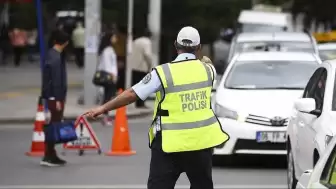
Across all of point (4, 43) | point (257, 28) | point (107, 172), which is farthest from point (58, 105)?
point (4, 43)

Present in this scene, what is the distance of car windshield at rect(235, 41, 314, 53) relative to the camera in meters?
19.4

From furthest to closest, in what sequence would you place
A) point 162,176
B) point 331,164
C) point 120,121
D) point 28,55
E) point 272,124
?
point 28,55 < point 120,121 < point 272,124 < point 162,176 < point 331,164

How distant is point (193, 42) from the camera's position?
7.45 meters

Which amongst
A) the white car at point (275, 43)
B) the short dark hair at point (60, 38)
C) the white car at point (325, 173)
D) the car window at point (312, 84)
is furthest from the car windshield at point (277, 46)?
the white car at point (325, 173)

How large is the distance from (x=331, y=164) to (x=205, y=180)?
170 centimetres

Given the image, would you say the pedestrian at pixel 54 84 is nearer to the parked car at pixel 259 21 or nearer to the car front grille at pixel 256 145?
the car front grille at pixel 256 145

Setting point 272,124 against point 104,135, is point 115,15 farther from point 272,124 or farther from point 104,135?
point 272,124

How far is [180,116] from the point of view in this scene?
7.29m

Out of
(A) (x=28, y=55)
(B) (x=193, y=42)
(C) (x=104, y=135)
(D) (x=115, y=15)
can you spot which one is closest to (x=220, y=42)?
(A) (x=28, y=55)

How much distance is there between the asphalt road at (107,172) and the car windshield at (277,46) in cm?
473

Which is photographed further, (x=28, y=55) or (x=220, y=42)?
(x=28, y=55)

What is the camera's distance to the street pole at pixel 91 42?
21828 mm

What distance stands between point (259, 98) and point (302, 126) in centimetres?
313

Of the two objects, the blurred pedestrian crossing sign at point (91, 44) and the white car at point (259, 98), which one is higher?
the white car at point (259, 98)
